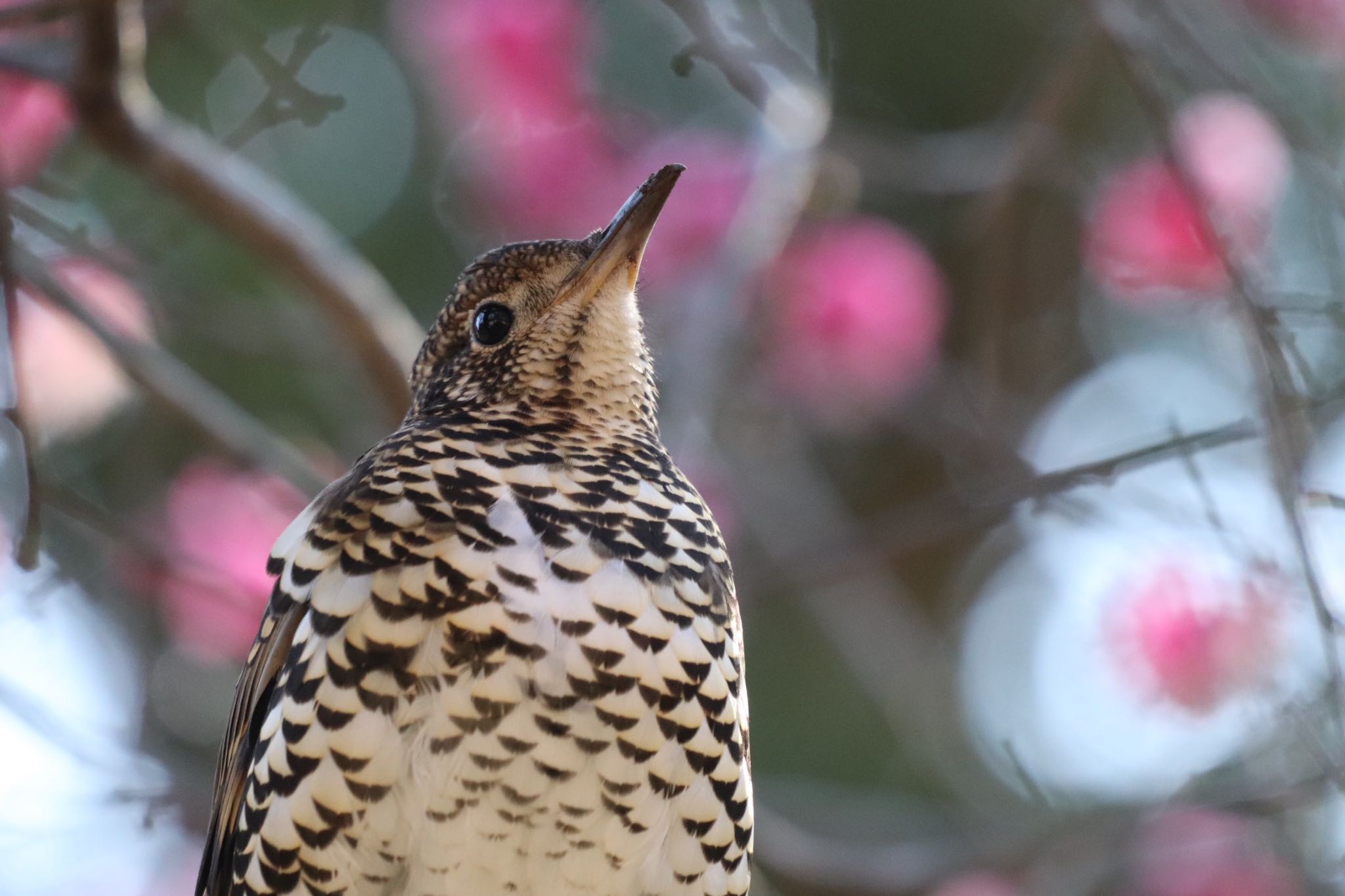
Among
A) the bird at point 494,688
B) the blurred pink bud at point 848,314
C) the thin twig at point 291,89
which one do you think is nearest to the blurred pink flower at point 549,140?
the blurred pink bud at point 848,314

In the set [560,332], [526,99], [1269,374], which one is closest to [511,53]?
[526,99]

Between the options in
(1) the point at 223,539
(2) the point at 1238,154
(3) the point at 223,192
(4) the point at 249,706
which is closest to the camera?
(4) the point at 249,706

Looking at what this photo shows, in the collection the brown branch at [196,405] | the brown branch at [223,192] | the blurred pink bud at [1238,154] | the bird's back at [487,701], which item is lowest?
the bird's back at [487,701]

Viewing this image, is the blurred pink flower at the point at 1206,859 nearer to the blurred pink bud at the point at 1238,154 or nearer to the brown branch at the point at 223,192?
the blurred pink bud at the point at 1238,154

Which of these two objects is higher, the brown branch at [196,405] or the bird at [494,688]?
the brown branch at [196,405]

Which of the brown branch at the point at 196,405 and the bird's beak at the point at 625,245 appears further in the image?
the brown branch at the point at 196,405

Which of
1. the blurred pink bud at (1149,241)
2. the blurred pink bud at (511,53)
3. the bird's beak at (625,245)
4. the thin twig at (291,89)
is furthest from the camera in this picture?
the blurred pink bud at (511,53)

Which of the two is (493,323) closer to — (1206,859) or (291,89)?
(291,89)
